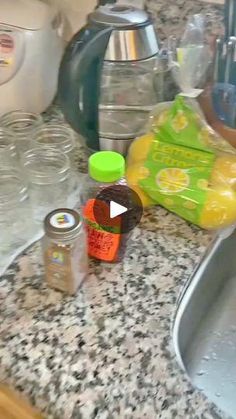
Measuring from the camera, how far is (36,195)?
0.96m

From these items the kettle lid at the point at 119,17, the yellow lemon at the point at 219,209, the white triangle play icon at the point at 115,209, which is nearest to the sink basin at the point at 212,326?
the yellow lemon at the point at 219,209

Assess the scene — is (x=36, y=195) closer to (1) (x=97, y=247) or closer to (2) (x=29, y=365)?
(1) (x=97, y=247)

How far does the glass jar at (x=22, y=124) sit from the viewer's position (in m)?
1.04

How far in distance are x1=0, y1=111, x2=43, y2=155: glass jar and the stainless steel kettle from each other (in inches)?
3.2

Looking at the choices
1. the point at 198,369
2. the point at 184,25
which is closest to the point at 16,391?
the point at 198,369

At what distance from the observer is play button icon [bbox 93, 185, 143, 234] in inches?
32.4

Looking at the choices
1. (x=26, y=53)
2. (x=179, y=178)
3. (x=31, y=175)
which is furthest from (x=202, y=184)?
(x=26, y=53)

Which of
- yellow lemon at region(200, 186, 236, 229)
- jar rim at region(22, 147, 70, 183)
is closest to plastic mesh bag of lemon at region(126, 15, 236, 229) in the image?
yellow lemon at region(200, 186, 236, 229)

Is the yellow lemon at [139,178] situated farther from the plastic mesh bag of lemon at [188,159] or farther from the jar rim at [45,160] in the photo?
the jar rim at [45,160]

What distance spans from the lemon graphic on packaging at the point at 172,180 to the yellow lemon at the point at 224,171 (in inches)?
1.8

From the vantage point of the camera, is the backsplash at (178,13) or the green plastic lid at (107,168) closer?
→ the green plastic lid at (107,168)

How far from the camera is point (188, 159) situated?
96cm

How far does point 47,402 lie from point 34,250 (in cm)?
25

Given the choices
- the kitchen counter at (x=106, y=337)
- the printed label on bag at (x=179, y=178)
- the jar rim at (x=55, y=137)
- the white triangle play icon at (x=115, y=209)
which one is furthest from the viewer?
the jar rim at (x=55, y=137)
